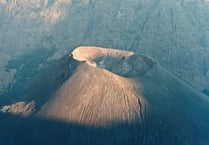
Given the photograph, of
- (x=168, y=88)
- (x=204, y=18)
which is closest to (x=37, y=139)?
(x=168, y=88)

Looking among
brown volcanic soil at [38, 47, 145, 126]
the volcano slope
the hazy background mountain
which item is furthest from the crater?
the hazy background mountain

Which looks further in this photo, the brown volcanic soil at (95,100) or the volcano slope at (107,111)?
the brown volcanic soil at (95,100)

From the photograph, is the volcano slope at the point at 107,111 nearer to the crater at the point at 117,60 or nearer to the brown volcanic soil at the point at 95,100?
the brown volcanic soil at the point at 95,100

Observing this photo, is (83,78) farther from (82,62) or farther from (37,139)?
(37,139)

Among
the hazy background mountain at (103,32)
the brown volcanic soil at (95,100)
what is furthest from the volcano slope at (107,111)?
the hazy background mountain at (103,32)

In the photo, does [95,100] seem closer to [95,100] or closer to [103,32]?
[95,100]

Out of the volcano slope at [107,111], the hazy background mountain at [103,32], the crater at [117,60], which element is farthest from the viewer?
the hazy background mountain at [103,32]
